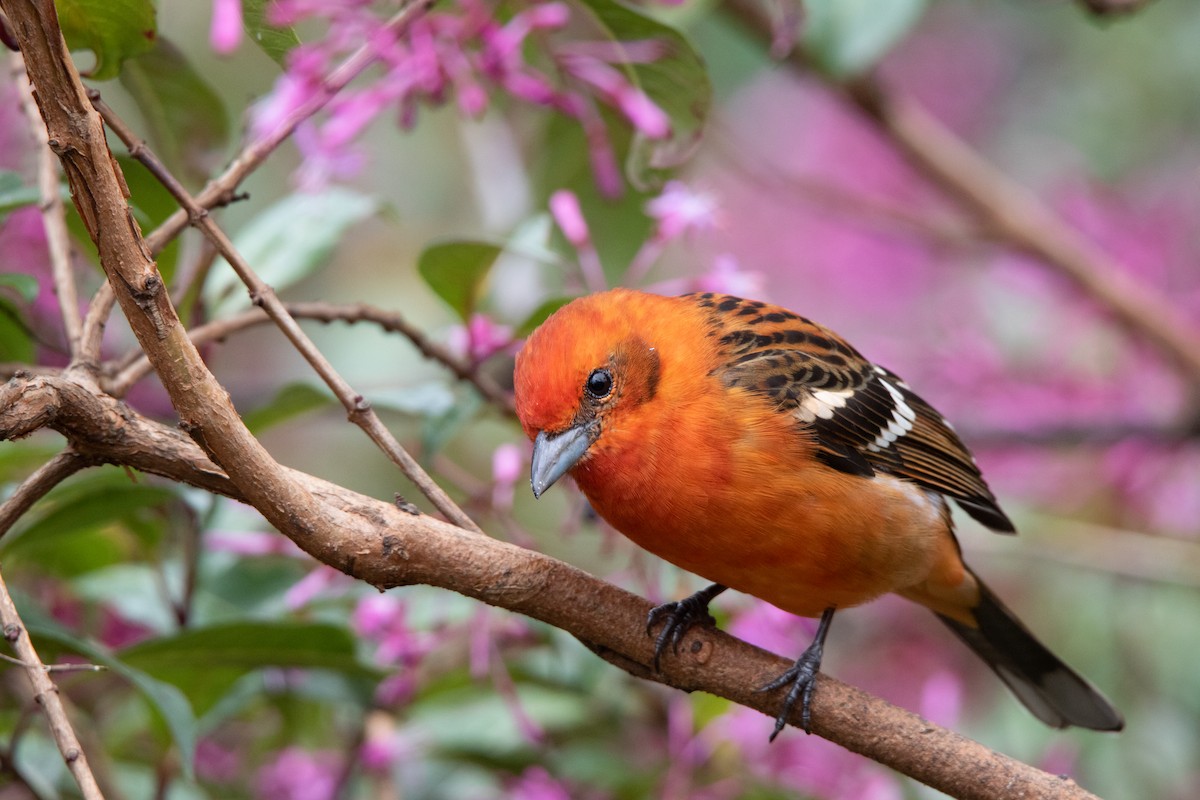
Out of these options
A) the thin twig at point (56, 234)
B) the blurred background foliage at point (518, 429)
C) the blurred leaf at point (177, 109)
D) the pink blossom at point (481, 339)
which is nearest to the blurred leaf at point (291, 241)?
the blurred background foliage at point (518, 429)

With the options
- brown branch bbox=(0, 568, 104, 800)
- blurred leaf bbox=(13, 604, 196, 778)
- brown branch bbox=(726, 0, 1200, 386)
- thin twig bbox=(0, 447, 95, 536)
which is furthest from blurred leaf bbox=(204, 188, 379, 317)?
brown branch bbox=(726, 0, 1200, 386)

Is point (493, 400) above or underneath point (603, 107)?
underneath

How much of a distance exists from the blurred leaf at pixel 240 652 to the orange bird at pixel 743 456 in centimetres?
55

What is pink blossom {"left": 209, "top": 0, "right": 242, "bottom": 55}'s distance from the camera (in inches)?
102

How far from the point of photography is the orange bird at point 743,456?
2430 millimetres

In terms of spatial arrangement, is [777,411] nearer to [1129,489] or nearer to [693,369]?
[693,369]

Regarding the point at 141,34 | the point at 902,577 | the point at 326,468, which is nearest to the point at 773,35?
the point at 902,577

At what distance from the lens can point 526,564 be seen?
1987mm

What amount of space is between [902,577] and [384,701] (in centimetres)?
121

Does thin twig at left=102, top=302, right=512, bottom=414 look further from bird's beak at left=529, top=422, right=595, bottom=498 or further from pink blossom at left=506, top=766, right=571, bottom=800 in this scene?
pink blossom at left=506, top=766, right=571, bottom=800

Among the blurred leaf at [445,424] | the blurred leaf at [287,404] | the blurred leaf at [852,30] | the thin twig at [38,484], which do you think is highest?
the blurred leaf at [852,30]

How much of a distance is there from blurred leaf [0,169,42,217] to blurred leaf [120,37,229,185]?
12.8 inches

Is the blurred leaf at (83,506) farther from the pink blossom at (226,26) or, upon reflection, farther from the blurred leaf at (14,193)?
the pink blossom at (226,26)

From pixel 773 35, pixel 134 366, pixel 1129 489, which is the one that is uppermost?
pixel 773 35
